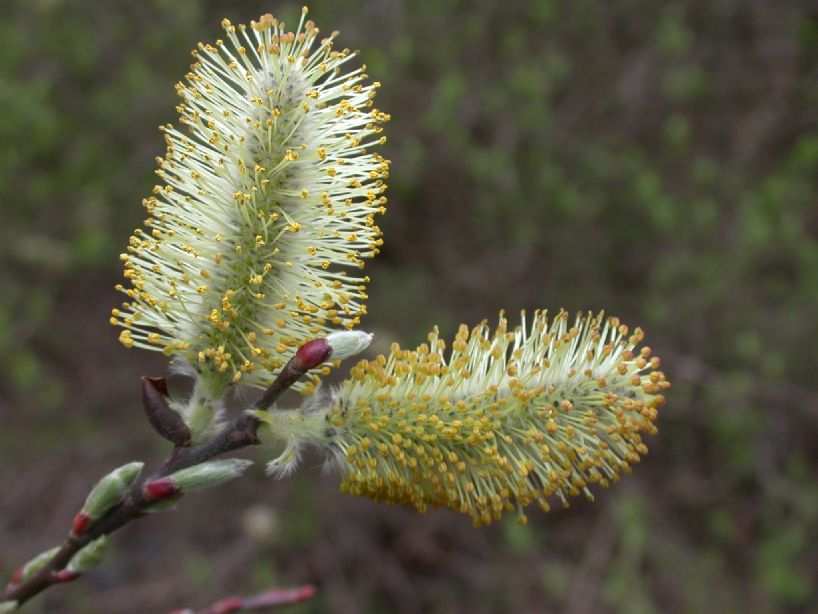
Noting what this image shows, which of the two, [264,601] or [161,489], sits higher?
[161,489]

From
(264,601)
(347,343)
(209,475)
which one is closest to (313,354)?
(347,343)

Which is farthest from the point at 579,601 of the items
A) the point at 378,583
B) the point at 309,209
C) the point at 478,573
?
the point at 309,209

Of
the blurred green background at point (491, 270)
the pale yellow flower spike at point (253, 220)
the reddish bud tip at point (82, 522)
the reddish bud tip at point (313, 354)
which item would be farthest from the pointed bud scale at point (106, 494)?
the blurred green background at point (491, 270)

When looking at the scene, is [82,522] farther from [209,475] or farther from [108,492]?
[209,475]

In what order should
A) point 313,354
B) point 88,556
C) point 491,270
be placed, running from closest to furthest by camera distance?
point 313,354
point 88,556
point 491,270

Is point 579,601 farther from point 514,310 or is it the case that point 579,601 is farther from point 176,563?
point 176,563

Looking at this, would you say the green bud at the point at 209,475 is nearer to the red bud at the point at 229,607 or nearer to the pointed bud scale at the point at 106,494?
the pointed bud scale at the point at 106,494

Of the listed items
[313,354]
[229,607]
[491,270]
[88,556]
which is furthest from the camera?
[491,270]
